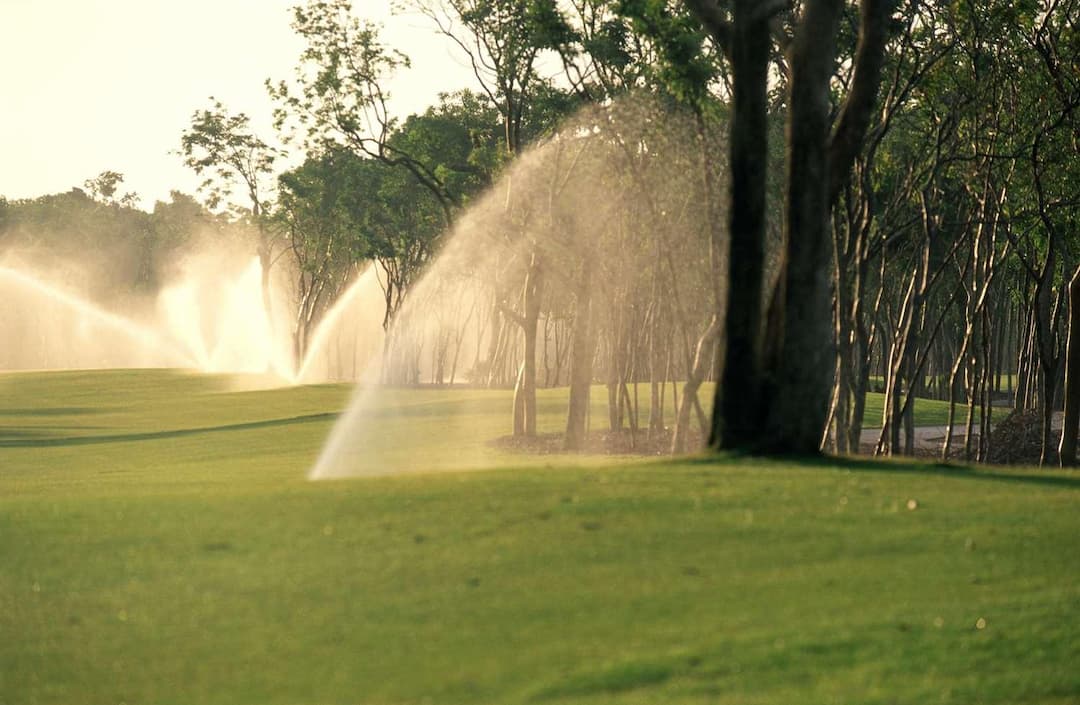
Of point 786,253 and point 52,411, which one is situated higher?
point 786,253

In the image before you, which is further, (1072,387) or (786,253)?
(1072,387)

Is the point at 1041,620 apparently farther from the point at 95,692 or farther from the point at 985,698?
the point at 95,692

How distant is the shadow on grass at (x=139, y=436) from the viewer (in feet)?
145

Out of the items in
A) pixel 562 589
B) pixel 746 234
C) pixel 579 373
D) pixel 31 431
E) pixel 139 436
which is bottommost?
pixel 31 431

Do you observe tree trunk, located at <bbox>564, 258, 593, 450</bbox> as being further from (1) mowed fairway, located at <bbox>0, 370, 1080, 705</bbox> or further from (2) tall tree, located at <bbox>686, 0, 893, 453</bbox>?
(1) mowed fairway, located at <bbox>0, 370, 1080, 705</bbox>

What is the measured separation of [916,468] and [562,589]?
6.91m

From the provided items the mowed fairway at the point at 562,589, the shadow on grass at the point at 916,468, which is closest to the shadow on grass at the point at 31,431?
the mowed fairway at the point at 562,589

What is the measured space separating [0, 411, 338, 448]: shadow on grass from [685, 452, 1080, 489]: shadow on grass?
31294 millimetres

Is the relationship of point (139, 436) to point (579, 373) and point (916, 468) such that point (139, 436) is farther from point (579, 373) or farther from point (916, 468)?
point (916, 468)

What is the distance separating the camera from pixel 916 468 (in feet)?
53.1

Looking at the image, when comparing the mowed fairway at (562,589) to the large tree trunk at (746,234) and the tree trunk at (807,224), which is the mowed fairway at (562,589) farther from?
the tree trunk at (807,224)

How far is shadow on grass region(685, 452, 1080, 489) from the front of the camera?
15.6m

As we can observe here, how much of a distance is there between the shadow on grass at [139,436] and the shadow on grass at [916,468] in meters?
31.3

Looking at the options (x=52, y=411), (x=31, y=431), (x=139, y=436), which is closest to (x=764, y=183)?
(x=139, y=436)
